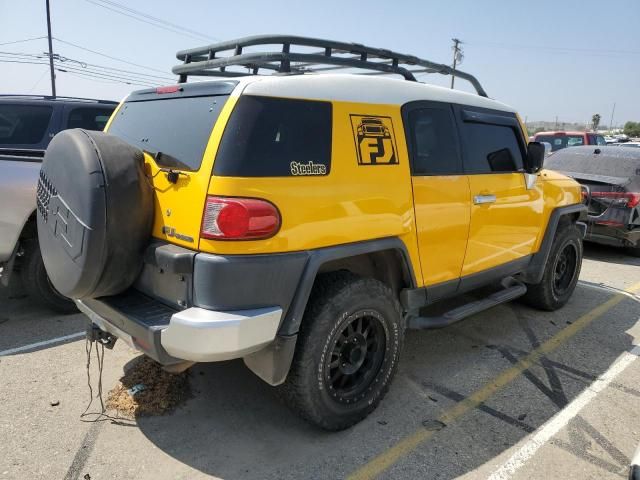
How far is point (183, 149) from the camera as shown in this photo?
264 centimetres

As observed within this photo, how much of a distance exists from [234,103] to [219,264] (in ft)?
2.62

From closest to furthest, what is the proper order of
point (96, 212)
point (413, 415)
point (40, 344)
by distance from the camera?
point (96, 212) < point (413, 415) < point (40, 344)

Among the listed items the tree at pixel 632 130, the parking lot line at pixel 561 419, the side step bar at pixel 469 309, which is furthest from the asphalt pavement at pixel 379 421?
the tree at pixel 632 130

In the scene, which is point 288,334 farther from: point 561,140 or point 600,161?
point 561,140

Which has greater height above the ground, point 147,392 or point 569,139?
point 569,139

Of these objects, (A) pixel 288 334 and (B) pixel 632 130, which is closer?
(A) pixel 288 334

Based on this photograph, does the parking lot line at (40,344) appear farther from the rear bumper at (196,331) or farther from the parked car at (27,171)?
the rear bumper at (196,331)

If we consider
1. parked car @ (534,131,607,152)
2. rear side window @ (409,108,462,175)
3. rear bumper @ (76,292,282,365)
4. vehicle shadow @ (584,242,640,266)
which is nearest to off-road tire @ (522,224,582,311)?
rear side window @ (409,108,462,175)

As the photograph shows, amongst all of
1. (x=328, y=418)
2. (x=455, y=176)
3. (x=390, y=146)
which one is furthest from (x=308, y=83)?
(x=328, y=418)

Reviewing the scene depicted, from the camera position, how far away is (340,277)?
2.90m

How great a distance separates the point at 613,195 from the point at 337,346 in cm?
633

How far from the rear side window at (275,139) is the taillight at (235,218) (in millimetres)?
137

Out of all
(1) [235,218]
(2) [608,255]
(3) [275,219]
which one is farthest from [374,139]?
(2) [608,255]

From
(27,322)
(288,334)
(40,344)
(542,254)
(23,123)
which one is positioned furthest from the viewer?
(23,123)
